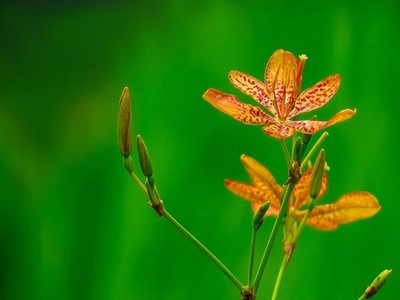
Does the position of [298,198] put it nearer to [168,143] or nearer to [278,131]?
[278,131]

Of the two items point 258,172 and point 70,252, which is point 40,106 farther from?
point 258,172

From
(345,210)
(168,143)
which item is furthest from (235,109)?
(168,143)

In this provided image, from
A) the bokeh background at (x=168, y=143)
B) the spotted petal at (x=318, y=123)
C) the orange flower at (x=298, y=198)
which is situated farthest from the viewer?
the bokeh background at (x=168, y=143)

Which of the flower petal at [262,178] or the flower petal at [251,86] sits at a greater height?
the flower petal at [251,86]

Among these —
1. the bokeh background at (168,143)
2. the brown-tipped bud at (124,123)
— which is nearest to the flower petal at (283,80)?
the brown-tipped bud at (124,123)

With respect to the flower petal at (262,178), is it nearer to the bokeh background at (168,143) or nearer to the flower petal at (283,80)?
the flower petal at (283,80)

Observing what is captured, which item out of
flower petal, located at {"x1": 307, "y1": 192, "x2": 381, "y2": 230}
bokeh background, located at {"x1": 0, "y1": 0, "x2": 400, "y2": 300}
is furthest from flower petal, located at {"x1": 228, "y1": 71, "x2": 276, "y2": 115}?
bokeh background, located at {"x1": 0, "y1": 0, "x2": 400, "y2": 300}
